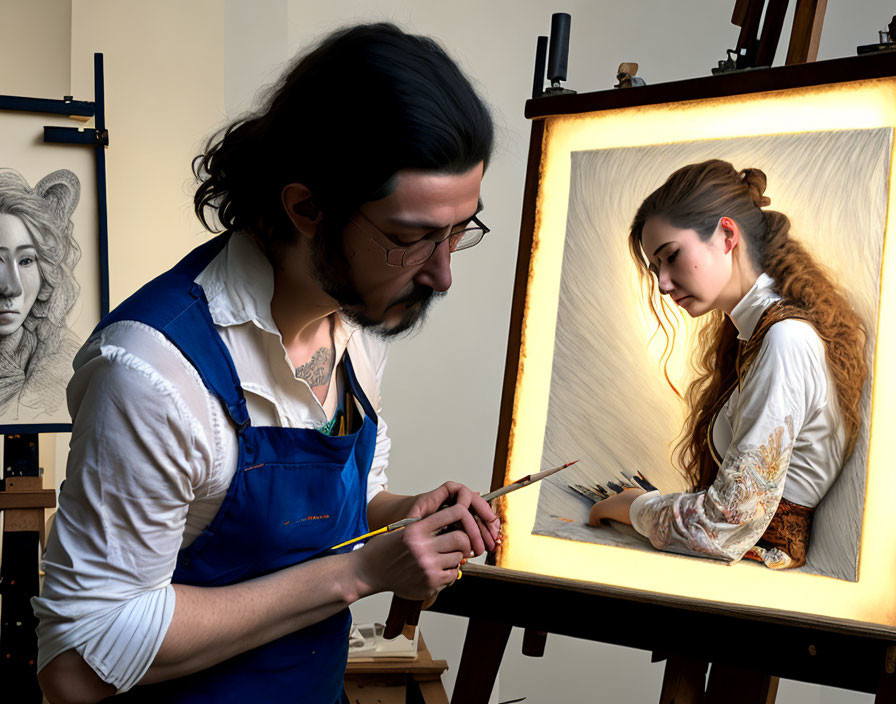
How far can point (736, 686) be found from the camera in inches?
58.9

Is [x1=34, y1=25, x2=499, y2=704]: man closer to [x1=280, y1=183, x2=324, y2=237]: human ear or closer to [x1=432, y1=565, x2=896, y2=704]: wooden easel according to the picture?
[x1=280, y1=183, x2=324, y2=237]: human ear

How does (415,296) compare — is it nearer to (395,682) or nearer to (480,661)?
(480,661)

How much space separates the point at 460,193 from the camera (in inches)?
41.5

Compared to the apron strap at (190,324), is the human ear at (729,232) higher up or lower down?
higher up

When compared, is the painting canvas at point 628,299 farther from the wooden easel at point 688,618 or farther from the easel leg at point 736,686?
the easel leg at point 736,686

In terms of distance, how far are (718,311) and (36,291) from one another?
185 centimetres

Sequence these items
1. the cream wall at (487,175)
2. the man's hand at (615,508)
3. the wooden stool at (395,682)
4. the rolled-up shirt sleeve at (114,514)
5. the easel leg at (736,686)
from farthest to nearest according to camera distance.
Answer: the cream wall at (487,175) < the wooden stool at (395,682) < the man's hand at (615,508) < the easel leg at (736,686) < the rolled-up shirt sleeve at (114,514)

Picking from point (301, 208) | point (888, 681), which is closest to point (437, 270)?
point (301, 208)

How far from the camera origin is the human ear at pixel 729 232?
162 centimetres

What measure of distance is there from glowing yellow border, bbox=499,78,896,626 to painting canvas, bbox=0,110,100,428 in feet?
4.53

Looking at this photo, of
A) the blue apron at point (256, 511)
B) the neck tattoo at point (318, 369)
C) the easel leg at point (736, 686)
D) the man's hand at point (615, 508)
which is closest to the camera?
the blue apron at point (256, 511)

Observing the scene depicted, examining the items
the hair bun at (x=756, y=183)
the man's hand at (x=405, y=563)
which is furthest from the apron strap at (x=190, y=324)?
the hair bun at (x=756, y=183)

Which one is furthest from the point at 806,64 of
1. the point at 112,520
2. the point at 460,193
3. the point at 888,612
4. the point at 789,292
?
the point at 112,520

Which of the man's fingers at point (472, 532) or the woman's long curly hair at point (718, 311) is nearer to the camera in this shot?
the man's fingers at point (472, 532)
